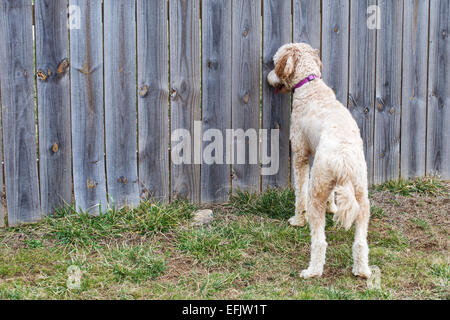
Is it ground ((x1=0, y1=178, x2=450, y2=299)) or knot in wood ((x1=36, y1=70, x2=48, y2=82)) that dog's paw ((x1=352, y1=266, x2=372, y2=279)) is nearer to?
ground ((x1=0, y1=178, x2=450, y2=299))

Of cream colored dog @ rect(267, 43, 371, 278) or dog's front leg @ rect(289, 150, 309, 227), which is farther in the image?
dog's front leg @ rect(289, 150, 309, 227)

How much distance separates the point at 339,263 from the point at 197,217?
4.46 feet

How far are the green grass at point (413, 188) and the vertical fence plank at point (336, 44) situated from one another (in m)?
1.11

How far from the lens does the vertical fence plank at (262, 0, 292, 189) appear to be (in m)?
4.95

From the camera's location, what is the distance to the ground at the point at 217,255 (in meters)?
3.51

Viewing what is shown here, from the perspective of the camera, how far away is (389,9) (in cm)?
534

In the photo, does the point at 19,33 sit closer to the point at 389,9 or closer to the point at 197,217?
the point at 197,217

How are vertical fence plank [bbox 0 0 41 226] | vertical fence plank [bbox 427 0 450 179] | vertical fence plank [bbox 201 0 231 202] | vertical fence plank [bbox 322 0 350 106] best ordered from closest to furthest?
vertical fence plank [bbox 0 0 41 226], vertical fence plank [bbox 201 0 231 202], vertical fence plank [bbox 322 0 350 106], vertical fence plank [bbox 427 0 450 179]

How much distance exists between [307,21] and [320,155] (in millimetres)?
1936

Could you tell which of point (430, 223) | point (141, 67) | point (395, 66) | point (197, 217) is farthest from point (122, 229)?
point (395, 66)

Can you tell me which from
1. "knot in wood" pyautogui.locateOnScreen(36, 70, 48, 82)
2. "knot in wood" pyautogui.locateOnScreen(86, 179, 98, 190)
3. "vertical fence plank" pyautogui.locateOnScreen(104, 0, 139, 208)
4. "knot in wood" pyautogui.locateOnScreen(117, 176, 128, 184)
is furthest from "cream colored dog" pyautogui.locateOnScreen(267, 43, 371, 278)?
"knot in wood" pyautogui.locateOnScreen(36, 70, 48, 82)

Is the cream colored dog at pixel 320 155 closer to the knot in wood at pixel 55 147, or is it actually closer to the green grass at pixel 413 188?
the green grass at pixel 413 188

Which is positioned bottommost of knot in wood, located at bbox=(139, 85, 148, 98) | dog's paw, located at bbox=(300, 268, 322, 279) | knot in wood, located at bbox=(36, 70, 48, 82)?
dog's paw, located at bbox=(300, 268, 322, 279)

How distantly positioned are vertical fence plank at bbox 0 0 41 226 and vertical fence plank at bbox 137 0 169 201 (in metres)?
0.93
